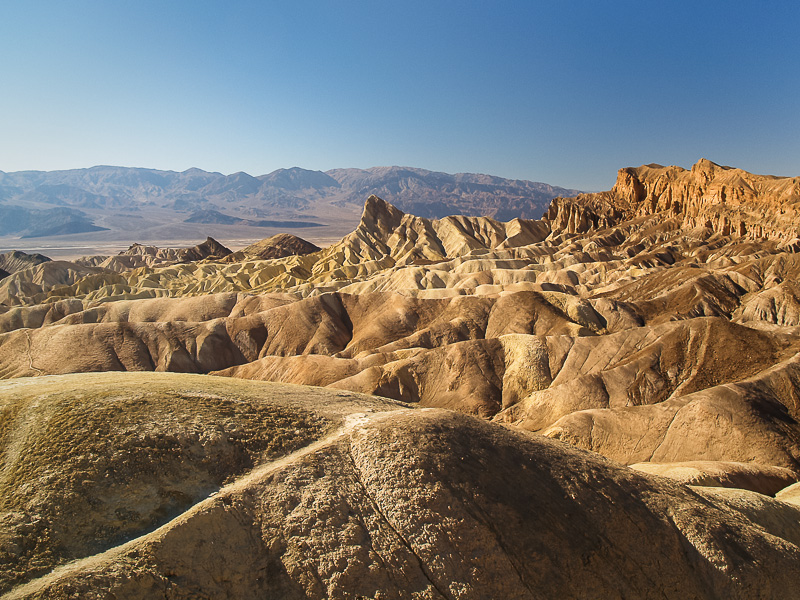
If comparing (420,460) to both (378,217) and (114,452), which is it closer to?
(114,452)

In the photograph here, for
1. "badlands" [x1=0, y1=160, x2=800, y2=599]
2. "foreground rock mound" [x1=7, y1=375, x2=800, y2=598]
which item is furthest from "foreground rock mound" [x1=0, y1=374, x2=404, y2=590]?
"foreground rock mound" [x1=7, y1=375, x2=800, y2=598]

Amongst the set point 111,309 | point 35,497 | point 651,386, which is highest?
point 35,497

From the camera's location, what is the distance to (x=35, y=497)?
40.0 feet

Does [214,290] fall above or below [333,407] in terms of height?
below

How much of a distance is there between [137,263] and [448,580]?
174 m

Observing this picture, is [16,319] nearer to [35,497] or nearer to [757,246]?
[35,497]

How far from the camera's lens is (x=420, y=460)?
14969 mm

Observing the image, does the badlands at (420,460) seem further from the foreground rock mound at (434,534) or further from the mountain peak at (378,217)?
the mountain peak at (378,217)

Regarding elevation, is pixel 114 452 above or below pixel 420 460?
above

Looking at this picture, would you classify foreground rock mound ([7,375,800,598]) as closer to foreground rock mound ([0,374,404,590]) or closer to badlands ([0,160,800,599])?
badlands ([0,160,800,599])

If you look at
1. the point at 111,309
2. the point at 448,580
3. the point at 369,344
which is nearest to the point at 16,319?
the point at 111,309

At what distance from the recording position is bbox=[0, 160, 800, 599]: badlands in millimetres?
12266

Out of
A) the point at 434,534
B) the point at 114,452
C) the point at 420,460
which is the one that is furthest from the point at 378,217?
the point at 434,534

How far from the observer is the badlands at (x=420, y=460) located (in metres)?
12.3
